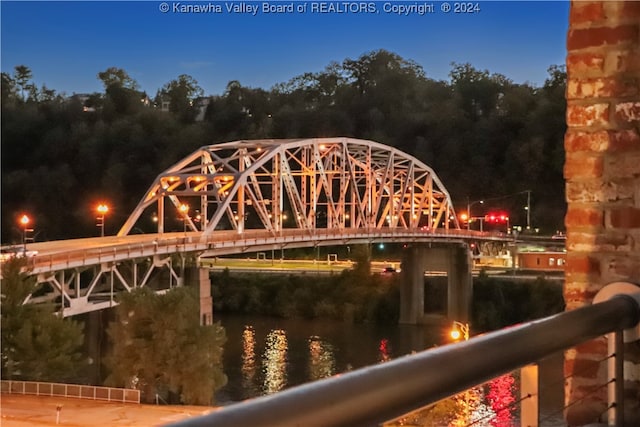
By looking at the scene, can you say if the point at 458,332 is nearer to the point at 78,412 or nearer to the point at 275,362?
the point at 78,412

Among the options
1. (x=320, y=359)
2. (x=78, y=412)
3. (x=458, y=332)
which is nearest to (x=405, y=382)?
(x=458, y=332)

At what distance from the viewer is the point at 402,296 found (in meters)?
60.6

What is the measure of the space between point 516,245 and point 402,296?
16371 millimetres

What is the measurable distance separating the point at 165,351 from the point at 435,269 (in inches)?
1478

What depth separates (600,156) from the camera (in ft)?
14.9

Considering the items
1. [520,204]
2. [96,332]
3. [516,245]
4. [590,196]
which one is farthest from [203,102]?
[590,196]

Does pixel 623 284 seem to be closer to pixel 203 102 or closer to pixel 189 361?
pixel 189 361

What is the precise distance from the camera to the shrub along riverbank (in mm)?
58219

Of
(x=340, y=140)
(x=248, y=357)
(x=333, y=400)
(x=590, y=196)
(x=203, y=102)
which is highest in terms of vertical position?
(x=203, y=102)

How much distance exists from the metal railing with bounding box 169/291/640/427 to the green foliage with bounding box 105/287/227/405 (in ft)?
96.9

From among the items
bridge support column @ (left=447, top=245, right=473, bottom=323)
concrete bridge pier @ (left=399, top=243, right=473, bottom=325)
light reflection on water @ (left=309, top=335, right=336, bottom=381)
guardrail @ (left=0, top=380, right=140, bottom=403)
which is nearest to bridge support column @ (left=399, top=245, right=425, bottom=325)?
concrete bridge pier @ (left=399, top=243, right=473, bottom=325)

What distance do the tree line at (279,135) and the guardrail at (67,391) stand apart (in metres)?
58.6

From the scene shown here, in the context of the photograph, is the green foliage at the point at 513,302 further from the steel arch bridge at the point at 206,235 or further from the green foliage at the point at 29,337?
the green foliage at the point at 29,337

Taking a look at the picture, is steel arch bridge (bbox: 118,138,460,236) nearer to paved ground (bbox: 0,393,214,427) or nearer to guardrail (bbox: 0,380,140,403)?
guardrail (bbox: 0,380,140,403)
